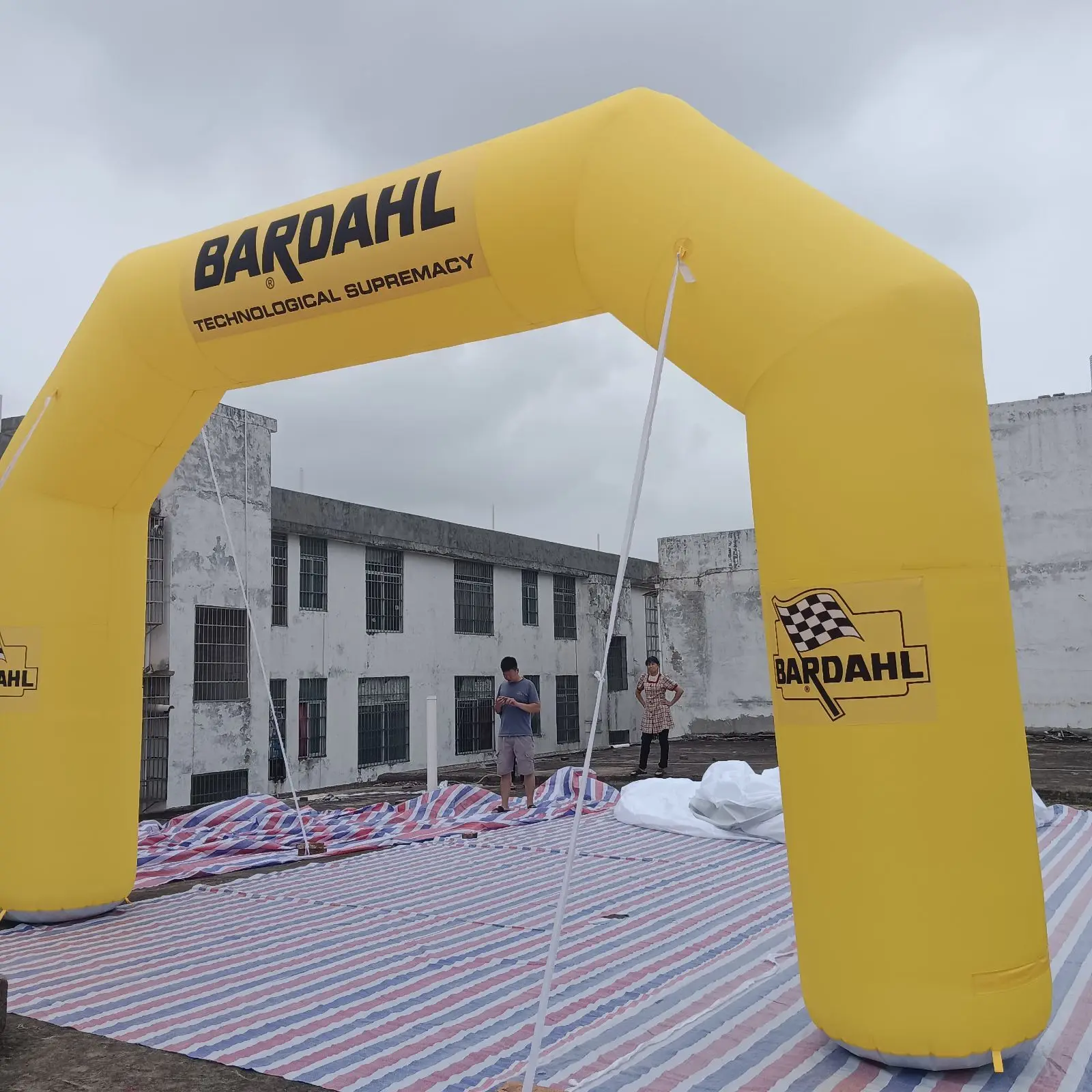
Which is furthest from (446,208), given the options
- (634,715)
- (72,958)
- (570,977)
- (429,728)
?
(634,715)

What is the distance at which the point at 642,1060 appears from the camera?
3062 millimetres

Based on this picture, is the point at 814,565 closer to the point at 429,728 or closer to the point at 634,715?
the point at 429,728

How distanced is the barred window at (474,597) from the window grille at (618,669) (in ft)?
14.7

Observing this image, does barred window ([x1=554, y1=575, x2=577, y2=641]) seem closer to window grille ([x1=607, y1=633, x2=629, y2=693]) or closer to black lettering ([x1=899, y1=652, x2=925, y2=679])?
window grille ([x1=607, y1=633, x2=629, y2=693])

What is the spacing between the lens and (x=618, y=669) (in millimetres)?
23719

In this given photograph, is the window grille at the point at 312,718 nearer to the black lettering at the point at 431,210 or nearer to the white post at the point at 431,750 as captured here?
the white post at the point at 431,750

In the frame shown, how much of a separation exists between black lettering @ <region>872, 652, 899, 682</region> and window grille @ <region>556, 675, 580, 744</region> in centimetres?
1913

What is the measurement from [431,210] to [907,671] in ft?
8.42

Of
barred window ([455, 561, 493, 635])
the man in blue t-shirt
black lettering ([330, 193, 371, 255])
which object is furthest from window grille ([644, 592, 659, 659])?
black lettering ([330, 193, 371, 255])

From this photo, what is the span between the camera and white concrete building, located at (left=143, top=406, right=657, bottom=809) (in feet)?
41.5

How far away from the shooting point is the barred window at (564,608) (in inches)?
870

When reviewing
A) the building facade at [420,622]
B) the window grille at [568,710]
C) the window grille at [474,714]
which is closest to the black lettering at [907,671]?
the building facade at [420,622]

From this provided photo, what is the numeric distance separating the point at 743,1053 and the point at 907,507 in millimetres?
1798

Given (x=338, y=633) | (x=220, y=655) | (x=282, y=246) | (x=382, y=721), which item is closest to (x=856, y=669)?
(x=282, y=246)
